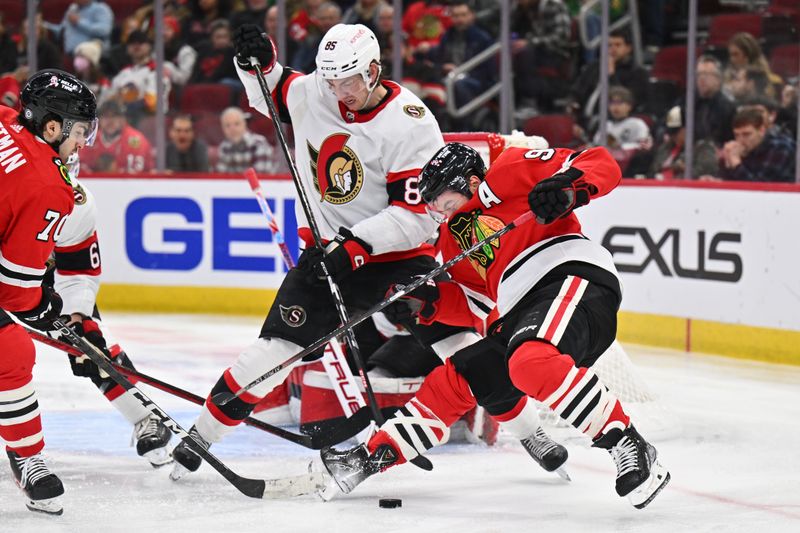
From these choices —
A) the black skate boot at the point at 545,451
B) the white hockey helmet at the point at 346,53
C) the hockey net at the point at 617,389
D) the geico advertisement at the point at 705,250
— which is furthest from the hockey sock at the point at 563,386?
the geico advertisement at the point at 705,250

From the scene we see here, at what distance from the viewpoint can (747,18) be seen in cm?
593

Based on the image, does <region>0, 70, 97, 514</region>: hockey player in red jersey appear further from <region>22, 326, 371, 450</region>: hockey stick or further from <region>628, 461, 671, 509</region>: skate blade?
<region>628, 461, 671, 509</region>: skate blade

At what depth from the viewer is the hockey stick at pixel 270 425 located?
3574 millimetres

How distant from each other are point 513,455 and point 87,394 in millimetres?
1758

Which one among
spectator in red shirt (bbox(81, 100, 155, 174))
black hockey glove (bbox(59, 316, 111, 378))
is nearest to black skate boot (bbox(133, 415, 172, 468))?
black hockey glove (bbox(59, 316, 111, 378))

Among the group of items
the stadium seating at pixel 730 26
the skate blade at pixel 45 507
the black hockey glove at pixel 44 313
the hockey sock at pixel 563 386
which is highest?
the stadium seating at pixel 730 26

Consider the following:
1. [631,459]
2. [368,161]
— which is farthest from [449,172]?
[631,459]

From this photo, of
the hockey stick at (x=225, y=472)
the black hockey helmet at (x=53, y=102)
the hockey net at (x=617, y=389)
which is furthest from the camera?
the hockey net at (x=617, y=389)

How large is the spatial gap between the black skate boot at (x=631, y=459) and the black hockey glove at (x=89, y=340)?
1.41 m

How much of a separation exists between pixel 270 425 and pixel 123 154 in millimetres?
3749

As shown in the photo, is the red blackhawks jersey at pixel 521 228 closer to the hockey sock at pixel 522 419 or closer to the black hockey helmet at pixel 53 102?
the hockey sock at pixel 522 419

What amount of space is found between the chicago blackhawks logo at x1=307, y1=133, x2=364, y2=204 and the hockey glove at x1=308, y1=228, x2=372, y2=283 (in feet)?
0.49

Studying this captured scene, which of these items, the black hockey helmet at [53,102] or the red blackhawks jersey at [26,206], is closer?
the red blackhawks jersey at [26,206]

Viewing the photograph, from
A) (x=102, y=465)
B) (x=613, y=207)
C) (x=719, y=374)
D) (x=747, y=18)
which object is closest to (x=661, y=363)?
(x=719, y=374)
